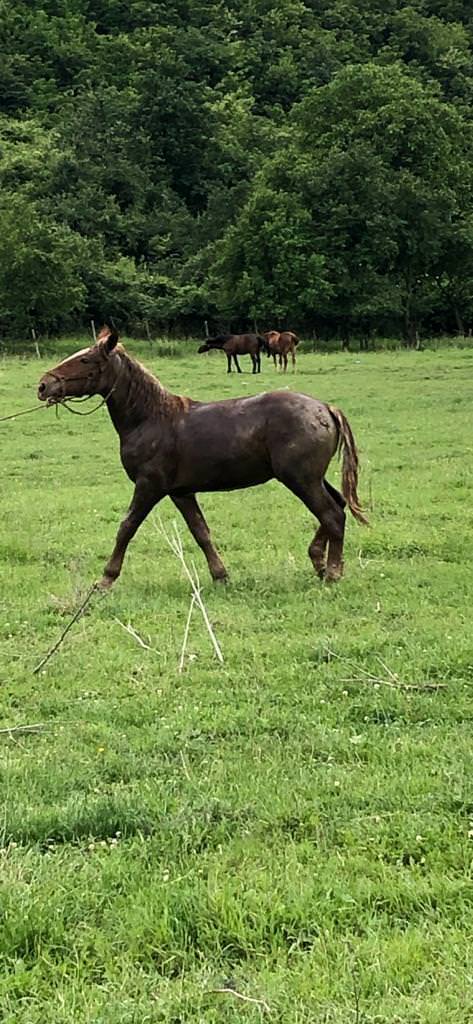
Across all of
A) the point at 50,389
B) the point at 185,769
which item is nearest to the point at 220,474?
the point at 50,389

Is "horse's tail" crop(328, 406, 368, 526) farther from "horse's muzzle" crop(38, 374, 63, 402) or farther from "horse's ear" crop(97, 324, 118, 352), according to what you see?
"horse's muzzle" crop(38, 374, 63, 402)

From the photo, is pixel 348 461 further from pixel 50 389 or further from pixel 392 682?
pixel 392 682

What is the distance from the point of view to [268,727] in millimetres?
5355

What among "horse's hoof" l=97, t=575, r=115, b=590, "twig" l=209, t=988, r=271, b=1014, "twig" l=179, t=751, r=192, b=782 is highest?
"twig" l=209, t=988, r=271, b=1014

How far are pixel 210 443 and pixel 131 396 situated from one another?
3.15 feet

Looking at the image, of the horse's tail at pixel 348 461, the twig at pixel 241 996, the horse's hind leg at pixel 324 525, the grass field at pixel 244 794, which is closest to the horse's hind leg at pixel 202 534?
the grass field at pixel 244 794

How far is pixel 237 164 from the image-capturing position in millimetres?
69375

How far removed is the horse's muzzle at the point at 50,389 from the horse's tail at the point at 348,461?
2.66m

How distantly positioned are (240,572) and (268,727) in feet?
13.6

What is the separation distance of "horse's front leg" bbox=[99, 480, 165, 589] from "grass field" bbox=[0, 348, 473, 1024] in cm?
30

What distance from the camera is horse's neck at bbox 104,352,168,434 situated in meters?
9.41

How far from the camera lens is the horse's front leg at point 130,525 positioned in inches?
355

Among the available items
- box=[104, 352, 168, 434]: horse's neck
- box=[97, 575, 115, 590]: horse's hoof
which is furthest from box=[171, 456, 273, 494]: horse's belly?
box=[97, 575, 115, 590]: horse's hoof

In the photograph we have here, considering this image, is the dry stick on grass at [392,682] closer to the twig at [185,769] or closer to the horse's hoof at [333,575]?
the twig at [185,769]
